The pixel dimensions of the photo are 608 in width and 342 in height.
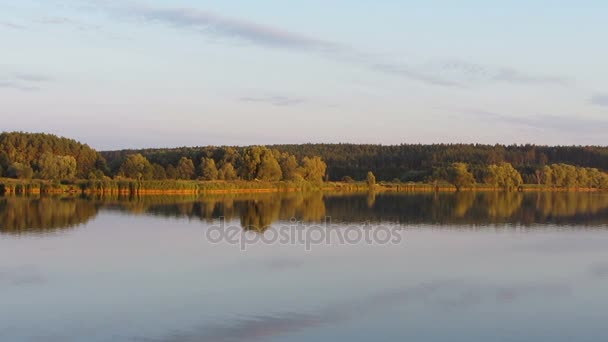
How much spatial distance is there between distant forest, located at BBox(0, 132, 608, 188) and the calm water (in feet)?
140

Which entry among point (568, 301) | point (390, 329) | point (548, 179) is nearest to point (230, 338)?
point (390, 329)

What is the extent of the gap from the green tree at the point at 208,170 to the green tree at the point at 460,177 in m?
32.3

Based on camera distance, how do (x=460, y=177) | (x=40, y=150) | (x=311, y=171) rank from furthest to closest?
(x=460, y=177)
(x=311, y=171)
(x=40, y=150)

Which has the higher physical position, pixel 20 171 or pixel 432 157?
pixel 432 157

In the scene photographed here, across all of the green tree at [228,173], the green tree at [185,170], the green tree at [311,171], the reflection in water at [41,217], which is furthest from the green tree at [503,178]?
the reflection in water at [41,217]

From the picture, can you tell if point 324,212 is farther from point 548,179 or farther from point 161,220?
point 548,179

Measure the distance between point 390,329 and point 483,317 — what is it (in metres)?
1.93

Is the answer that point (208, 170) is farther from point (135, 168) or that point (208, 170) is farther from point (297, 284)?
point (297, 284)

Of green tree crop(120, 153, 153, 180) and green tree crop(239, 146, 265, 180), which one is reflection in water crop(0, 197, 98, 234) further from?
green tree crop(239, 146, 265, 180)

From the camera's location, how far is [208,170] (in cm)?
7325

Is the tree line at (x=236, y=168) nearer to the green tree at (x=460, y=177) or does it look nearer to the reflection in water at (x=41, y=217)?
the green tree at (x=460, y=177)

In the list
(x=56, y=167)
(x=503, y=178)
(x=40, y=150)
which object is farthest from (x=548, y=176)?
(x=40, y=150)

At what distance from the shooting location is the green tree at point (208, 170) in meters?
72.7

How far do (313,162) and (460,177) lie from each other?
20431mm
